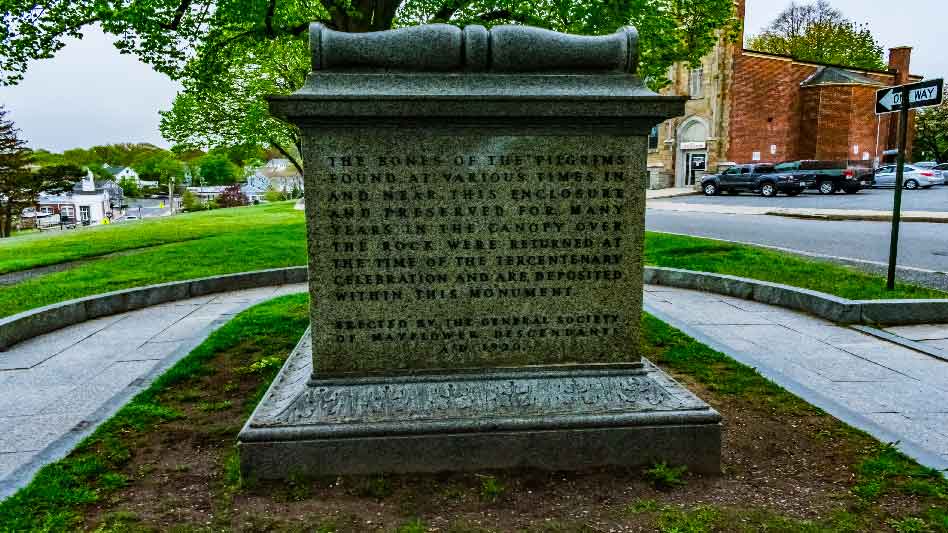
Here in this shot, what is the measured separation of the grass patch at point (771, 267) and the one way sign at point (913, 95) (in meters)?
2.21

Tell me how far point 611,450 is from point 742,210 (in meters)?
24.8

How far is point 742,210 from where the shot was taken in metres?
26.3

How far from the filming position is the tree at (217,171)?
440 feet

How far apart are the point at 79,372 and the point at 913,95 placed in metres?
9.66

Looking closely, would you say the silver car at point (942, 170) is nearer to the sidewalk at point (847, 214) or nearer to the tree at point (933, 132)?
the tree at point (933, 132)

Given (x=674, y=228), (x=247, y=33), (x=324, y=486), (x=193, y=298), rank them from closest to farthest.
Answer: (x=324, y=486)
(x=193, y=298)
(x=247, y=33)
(x=674, y=228)

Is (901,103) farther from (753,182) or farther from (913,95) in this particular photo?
(753,182)

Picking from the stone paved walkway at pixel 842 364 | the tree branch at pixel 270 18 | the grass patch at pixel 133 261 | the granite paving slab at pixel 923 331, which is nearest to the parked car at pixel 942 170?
the grass patch at pixel 133 261

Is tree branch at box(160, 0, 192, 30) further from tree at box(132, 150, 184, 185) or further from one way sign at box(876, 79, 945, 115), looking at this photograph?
tree at box(132, 150, 184, 185)

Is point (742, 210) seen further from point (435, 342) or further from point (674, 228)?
point (435, 342)

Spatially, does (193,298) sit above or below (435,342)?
below

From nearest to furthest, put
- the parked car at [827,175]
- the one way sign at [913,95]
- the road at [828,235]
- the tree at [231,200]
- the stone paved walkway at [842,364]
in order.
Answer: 1. the stone paved walkway at [842,364]
2. the one way sign at [913,95]
3. the road at [828,235]
4. the parked car at [827,175]
5. the tree at [231,200]

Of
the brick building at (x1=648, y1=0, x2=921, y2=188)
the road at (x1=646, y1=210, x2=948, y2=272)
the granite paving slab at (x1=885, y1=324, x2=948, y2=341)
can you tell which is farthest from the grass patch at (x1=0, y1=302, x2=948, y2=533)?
the brick building at (x1=648, y1=0, x2=921, y2=188)

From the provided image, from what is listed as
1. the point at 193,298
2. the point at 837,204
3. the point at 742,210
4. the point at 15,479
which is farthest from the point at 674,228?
the point at 15,479
